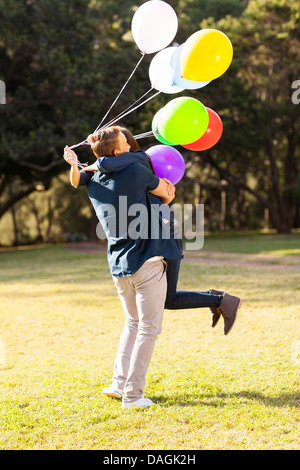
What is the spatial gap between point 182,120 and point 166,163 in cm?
33

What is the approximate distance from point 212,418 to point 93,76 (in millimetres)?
14273

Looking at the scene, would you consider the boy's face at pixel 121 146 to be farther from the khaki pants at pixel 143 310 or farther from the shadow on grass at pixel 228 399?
the shadow on grass at pixel 228 399

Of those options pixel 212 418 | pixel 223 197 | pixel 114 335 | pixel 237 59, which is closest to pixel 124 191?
pixel 212 418

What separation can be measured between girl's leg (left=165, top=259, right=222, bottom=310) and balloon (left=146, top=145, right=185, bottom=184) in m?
0.66

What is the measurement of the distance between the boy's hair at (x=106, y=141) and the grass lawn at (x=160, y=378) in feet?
5.47

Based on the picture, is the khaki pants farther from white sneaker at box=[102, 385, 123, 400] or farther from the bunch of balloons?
the bunch of balloons

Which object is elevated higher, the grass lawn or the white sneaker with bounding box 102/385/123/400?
the white sneaker with bounding box 102/385/123/400

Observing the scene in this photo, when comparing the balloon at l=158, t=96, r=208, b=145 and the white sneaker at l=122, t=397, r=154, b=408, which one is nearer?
the white sneaker at l=122, t=397, r=154, b=408

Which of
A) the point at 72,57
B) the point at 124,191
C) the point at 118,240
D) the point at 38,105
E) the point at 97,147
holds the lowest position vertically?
the point at 118,240

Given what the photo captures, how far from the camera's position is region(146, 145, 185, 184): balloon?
3674mm

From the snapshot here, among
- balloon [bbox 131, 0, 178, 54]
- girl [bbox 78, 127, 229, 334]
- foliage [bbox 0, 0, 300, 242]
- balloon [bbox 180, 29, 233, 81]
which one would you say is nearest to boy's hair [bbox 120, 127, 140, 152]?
girl [bbox 78, 127, 229, 334]

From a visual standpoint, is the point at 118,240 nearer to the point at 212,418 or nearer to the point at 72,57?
the point at 212,418

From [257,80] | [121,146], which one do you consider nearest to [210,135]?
[121,146]

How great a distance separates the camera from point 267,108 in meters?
20.2
